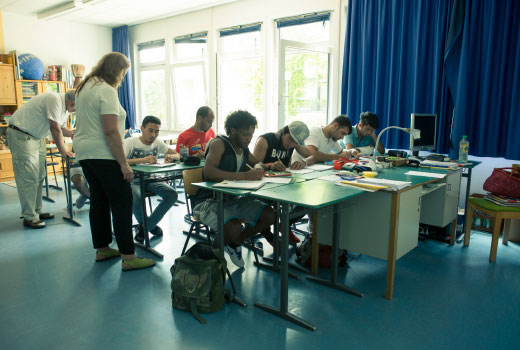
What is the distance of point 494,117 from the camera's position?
146 inches

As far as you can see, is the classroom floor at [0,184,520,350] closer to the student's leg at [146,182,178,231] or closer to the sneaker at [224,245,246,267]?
the sneaker at [224,245,246,267]

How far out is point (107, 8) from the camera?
6152 millimetres

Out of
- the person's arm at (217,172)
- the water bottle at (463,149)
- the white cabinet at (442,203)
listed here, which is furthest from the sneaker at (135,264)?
the water bottle at (463,149)

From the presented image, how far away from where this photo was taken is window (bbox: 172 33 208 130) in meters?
6.54

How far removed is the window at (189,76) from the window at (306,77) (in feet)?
6.74

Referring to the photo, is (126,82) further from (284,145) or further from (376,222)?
(376,222)

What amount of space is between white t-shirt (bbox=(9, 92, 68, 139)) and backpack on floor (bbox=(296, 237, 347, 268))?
8.71 feet

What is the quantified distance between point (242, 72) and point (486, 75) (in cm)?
360

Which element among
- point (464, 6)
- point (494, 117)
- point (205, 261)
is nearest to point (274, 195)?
point (205, 261)

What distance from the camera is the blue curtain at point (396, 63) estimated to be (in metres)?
4.01

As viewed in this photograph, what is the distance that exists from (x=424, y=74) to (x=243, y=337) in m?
3.44

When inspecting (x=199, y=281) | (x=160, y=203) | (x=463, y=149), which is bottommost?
(x=199, y=281)

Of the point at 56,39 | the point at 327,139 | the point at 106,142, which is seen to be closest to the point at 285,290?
the point at 106,142

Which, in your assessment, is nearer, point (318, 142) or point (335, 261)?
point (335, 261)
